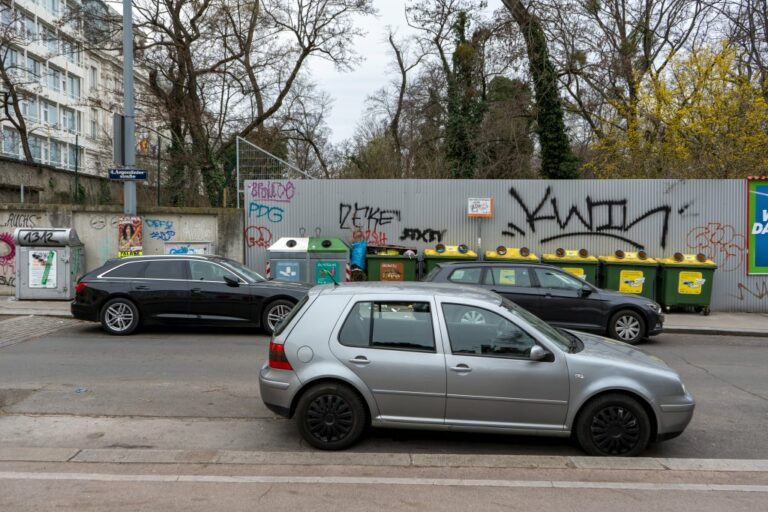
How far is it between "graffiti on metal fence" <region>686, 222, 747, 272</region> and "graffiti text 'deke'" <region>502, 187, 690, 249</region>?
69 cm

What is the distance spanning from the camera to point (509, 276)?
1101cm

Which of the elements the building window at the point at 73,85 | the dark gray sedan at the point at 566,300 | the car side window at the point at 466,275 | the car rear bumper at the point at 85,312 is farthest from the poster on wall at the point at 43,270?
the building window at the point at 73,85

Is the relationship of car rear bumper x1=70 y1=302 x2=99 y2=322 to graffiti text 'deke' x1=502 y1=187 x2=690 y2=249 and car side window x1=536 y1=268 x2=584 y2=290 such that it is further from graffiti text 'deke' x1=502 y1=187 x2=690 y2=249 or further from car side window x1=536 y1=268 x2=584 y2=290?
graffiti text 'deke' x1=502 y1=187 x2=690 y2=249

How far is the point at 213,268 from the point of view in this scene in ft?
36.5

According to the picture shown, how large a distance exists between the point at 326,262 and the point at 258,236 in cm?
305

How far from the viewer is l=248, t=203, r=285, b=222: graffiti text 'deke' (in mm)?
16156

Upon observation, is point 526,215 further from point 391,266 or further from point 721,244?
point 721,244

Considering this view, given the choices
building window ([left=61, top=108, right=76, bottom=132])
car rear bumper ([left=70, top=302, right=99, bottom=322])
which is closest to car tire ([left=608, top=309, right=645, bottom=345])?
car rear bumper ([left=70, top=302, right=99, bottom=322])

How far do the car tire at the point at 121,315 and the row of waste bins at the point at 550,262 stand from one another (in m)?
3.56

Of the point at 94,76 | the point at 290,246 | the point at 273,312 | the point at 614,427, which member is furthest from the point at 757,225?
the point at 94,76

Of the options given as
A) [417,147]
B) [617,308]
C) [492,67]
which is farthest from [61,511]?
[417,147]

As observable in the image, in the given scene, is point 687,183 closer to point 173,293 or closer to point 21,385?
point 173,293

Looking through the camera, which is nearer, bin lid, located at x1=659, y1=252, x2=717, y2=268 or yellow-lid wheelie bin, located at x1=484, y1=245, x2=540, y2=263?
bin lid, located at x1=659, y1=252, x2=717, y2=268

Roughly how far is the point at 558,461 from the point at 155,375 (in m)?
5.25
